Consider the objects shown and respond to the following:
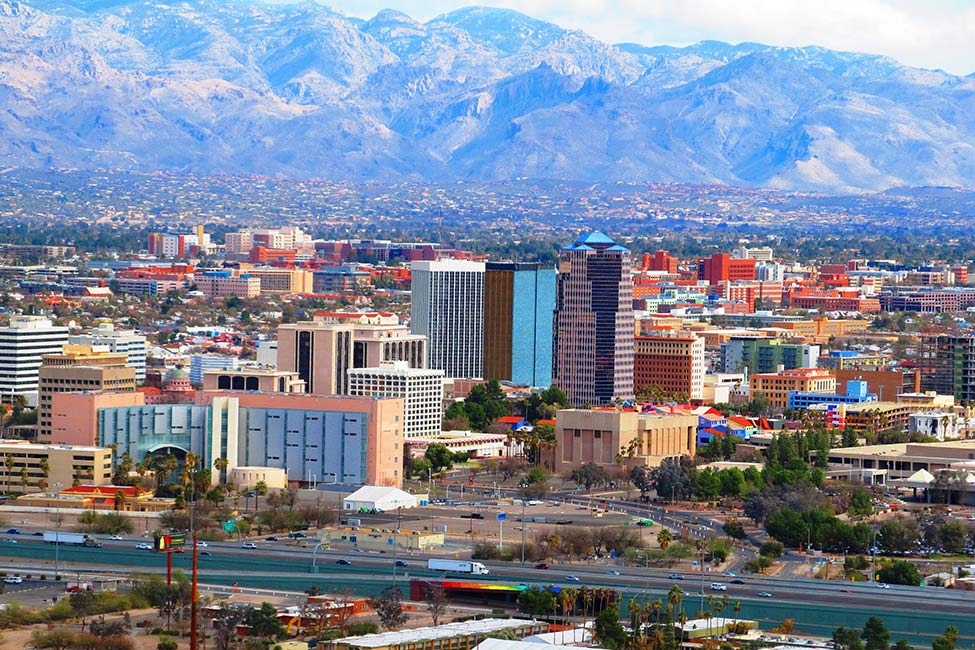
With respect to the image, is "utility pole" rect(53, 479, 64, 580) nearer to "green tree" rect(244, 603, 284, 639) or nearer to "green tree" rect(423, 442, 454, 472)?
"green tree" rect(244, 603, 284, 639)

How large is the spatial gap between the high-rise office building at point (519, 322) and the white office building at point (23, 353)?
20775 mm

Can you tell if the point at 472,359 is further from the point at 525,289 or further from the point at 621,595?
the point at 621,595

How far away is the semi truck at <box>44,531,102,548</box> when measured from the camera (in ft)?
266

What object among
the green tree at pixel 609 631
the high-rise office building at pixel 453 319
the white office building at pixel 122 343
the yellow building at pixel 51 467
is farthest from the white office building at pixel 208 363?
the green tree at pixel 609 631

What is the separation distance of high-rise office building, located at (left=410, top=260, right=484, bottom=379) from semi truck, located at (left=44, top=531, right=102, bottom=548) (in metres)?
55.2

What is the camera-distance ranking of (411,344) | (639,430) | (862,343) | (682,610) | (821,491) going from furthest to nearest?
(862,343) → (411,344) → (639,430) → (821,491) → (682,610)

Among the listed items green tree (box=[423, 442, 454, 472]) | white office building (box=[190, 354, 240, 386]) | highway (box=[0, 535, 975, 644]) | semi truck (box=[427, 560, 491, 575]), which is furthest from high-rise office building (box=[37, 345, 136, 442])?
Answer: semi truck (box=[427, 560, 491, 575])

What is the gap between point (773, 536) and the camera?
280ft

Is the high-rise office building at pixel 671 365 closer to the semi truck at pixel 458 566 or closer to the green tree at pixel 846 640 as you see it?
the semi truck at pixel 458 566

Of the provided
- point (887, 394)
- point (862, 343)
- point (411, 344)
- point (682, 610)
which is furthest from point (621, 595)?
point (862, 343)

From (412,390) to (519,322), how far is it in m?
25.0

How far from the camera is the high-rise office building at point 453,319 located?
450 feet

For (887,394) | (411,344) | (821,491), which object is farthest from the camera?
(887,394)

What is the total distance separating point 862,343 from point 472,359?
42043 mm
